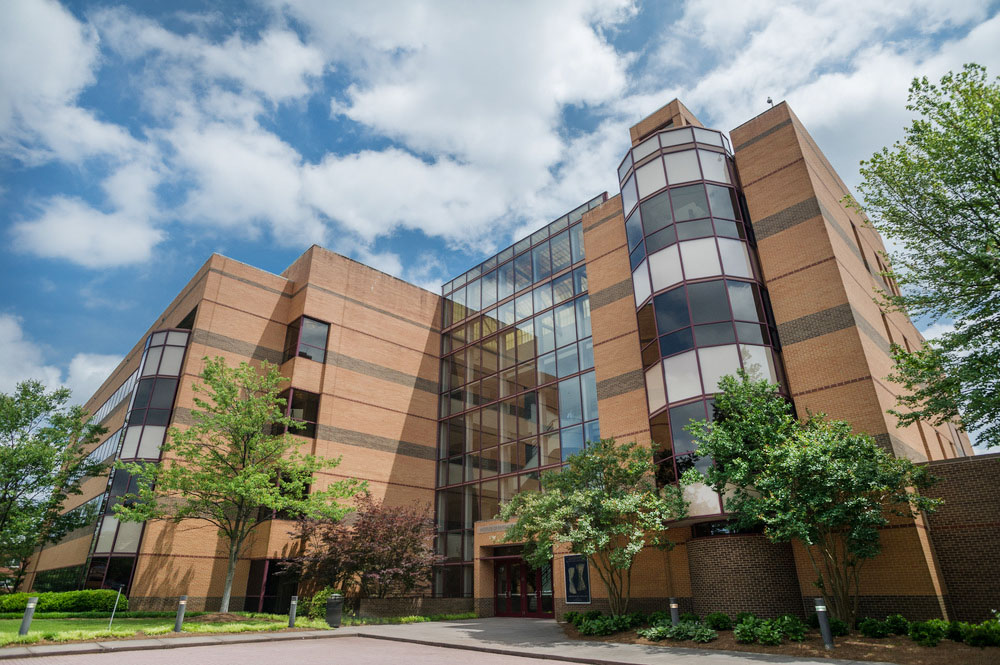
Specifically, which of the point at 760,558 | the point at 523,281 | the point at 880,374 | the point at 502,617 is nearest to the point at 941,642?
the point at 760,558

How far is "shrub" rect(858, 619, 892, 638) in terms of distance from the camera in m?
12.9

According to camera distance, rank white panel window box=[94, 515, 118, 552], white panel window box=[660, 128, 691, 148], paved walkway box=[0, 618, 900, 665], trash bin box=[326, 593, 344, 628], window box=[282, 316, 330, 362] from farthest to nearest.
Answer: window box=[282, 316, 330, 362], white panel window box=[94, 515, 118, 552], white panel window box=[660, 128, 691, 148], trash bin box=[326, 593, 344, 628], paved walkway box=[0, 618, 900, 665]

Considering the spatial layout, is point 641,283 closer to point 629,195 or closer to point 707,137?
point 629,195

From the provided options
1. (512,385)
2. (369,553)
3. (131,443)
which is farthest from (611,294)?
(131,443)

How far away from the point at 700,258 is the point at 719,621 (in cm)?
1173

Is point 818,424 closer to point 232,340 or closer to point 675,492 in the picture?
point 675,492

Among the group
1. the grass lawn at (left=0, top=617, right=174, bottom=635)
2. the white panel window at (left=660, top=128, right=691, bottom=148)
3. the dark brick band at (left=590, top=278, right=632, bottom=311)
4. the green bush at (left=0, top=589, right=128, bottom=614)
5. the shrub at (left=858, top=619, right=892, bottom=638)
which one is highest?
the white panel window at (left=660, top=128, right=691, bottom=148)

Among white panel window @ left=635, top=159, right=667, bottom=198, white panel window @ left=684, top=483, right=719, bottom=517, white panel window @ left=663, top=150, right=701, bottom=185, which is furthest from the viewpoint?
white panel window @ left=635, top=159, right=667, bottom=198

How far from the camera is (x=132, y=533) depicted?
77.9 feet

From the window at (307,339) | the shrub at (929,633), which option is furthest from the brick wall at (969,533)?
the window at (307,339)

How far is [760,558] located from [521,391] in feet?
48.7

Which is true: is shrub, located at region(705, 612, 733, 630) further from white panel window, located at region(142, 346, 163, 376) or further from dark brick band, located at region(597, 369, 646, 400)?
white panel window, located at region(142, 346, 163, 376)

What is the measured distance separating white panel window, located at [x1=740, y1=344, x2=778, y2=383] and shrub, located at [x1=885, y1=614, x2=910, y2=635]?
7014mm

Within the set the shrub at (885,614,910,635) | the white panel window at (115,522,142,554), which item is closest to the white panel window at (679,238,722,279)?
the shrub at (885,614,910,635)
